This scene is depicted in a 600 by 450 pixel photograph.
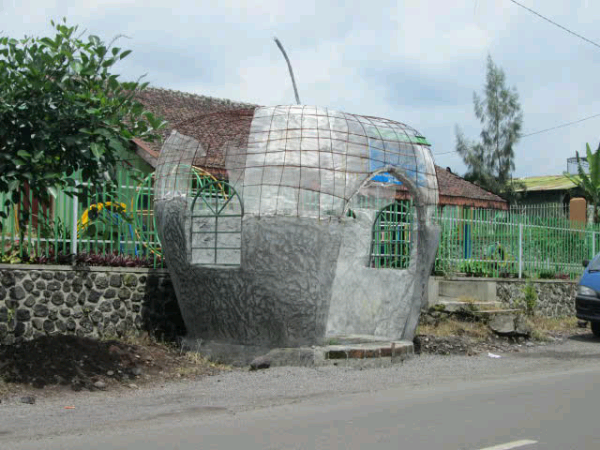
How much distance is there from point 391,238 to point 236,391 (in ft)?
19.7

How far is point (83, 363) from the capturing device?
9.11m

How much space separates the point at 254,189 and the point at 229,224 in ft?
2.59

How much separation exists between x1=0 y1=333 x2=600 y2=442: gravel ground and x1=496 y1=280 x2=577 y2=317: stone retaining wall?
419 centimetres

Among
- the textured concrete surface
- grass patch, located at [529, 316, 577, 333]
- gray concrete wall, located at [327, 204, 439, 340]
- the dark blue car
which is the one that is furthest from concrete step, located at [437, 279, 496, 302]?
Answer: the textured concrete surface

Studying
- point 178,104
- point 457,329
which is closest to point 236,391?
point 457,329

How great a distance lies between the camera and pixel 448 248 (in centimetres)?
1502

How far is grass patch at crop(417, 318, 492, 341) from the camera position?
42.9ft

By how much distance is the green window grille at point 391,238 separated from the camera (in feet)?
44.3

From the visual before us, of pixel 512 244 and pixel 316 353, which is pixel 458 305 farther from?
pixel 316 353

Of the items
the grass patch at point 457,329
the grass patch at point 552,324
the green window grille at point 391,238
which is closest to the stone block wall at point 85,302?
the green window grille at point 391,238

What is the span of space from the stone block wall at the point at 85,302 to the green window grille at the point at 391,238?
12.7 ft

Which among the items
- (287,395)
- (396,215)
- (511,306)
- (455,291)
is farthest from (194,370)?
(511,306)

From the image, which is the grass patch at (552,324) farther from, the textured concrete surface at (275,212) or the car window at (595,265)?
the textured concrete surface at (275,212)

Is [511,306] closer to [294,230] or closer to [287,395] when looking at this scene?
[294,230]
